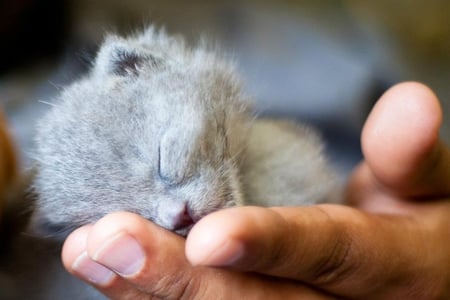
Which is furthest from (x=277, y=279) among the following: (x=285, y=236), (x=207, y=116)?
(x=207, y=116)

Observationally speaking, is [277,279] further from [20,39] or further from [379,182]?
[20,39]

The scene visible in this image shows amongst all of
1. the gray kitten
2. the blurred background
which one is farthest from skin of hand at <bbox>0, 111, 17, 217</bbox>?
the blurred background

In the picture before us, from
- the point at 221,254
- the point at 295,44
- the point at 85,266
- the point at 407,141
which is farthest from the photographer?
the point at 295,44

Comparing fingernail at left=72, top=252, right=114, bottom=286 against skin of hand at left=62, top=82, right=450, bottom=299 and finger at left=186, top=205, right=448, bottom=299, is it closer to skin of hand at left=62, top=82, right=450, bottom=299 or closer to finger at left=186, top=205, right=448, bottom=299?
skin of hand at left=62, top=82, right=450, bottom=299

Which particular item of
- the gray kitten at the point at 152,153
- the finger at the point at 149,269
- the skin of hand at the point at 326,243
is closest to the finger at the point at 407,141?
the skin of hand at the point at 326,243

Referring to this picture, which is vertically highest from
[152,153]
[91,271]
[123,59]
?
[123,59]

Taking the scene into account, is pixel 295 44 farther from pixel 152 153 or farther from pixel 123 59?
pixel 152 153

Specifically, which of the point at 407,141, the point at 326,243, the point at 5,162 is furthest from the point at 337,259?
the point at 5,162
